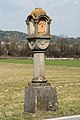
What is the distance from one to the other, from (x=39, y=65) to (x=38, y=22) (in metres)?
1.16

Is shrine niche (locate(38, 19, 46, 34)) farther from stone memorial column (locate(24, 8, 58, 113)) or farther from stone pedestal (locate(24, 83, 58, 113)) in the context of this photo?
stone pedestal (locate(24, 83, 58, 113))

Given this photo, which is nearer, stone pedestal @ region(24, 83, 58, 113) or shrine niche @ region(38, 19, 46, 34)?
stone pedestal @ region(24, 83, 58, 113)

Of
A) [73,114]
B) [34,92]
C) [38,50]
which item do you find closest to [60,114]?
[73,114]

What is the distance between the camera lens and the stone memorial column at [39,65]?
29.4 ft

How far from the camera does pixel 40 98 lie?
8.94 m

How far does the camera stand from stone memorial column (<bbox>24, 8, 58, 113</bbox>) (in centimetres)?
896

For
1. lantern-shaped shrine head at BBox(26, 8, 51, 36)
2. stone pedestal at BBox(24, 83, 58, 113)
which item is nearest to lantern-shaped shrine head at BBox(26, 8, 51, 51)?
lantern-shaped shrine head at BBox(26, 8, 51, 36)

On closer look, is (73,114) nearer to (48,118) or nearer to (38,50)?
(48,118)

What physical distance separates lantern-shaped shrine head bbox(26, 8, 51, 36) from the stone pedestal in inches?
56.5

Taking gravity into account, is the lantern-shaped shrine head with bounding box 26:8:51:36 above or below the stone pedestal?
above

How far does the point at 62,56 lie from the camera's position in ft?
465

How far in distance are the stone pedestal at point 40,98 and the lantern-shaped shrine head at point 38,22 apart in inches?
56.5

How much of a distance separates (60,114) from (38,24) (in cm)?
247

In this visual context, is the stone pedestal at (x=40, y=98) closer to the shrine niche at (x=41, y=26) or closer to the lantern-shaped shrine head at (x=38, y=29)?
the lantern-shaped shrine head at (x=38, y=29)
